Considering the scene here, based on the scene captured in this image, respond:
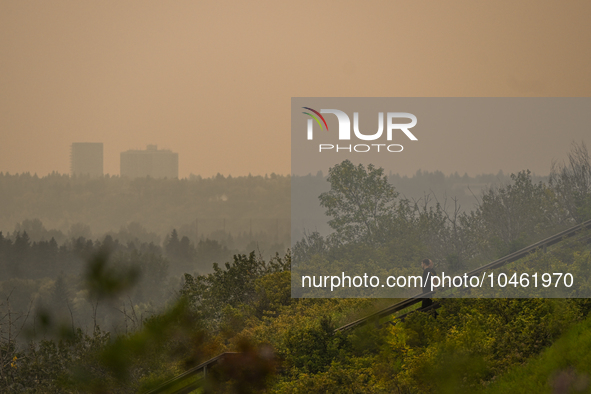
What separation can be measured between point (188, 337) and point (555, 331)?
10.3 m

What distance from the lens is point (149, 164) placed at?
132750 mm

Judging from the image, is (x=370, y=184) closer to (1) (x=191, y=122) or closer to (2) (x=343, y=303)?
(2) (x=343, y=303)

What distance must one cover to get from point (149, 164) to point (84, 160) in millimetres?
14560

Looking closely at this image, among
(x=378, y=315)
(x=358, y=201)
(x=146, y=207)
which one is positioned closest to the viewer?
(x=378, y=315)

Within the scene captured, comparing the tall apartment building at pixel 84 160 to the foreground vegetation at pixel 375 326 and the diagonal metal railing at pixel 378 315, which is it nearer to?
the foreground vegetation at pixel 375 326

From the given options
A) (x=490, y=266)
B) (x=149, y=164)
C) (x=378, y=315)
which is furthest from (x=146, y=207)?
(x=378, y=315)

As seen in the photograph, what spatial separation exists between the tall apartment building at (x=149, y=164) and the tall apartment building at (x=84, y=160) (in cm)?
760

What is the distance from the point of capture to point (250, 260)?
18.1 meters

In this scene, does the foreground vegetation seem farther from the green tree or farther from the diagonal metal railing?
the diagonal metal railing

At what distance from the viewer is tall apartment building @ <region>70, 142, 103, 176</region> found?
127188mm

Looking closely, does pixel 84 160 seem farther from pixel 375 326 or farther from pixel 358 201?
pixel 375 326

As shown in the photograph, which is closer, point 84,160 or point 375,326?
point 375,326

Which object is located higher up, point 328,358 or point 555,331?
point 555,331

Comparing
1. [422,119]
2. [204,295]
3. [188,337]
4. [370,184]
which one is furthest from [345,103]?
[204,295]
